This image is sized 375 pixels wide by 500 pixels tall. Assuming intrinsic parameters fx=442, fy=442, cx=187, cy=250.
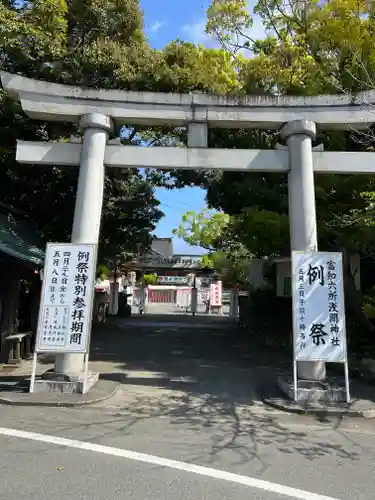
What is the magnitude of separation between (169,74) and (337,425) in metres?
9.87

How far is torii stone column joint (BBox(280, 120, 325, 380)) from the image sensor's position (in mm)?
8391

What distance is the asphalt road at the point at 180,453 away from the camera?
4191mm

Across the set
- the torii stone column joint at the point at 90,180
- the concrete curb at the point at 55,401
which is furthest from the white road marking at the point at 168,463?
the torii stone column joint at the point at 90,180

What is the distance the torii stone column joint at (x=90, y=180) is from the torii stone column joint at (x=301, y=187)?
3.69 meters

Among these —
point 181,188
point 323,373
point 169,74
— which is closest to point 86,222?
point 323,373

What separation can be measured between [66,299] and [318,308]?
179 inches

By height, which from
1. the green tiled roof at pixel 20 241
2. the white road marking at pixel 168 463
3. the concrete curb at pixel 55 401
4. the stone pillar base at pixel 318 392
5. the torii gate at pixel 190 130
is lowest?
the white road marking at pixel 168 463

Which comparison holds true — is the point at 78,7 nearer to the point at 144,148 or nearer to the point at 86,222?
the point at 144,148

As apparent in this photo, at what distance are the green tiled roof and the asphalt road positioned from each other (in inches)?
151

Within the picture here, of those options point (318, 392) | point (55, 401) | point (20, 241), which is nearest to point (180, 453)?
point (55, 401)

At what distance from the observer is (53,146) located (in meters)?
8.75

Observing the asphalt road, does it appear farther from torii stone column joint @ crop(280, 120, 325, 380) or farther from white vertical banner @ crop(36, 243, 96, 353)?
torii stone column joint @ crop(280, 120, 325, 380)

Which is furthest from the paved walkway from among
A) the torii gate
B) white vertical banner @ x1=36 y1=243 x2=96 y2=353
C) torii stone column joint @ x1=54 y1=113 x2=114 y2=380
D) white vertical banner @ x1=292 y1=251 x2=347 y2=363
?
the torii gate

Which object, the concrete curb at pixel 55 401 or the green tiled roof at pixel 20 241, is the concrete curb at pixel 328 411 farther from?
the green tiled roof at pixel 20 241
